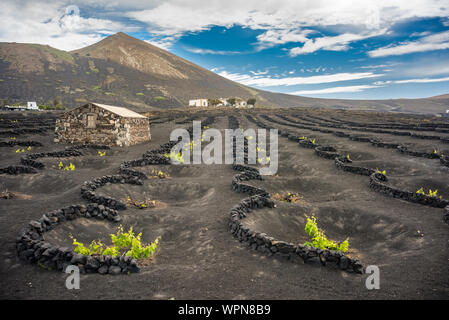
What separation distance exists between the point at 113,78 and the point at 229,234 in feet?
463

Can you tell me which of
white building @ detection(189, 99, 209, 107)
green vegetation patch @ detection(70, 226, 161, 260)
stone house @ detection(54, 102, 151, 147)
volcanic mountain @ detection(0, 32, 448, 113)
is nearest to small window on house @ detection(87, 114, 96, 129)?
stone house @ detection(54, 102, 151, 147)

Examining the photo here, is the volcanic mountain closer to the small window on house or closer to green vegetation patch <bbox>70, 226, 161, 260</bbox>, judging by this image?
the small window on house

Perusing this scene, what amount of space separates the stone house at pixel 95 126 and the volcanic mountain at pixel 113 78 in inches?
2899

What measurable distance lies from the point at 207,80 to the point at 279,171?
546 ft

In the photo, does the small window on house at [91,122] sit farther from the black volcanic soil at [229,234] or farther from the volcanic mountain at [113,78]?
the volcanic mountain at [113,78]

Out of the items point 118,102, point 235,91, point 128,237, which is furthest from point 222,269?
point 235,91

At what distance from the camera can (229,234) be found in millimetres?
8664

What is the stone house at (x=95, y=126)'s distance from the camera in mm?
24266

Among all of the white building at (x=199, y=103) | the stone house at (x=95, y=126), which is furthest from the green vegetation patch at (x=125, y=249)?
the white building at (x=199, y=103)

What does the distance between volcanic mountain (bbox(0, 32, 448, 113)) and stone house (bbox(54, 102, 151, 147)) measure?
7364cm

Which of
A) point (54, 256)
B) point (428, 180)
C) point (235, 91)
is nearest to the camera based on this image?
point (54, 256)

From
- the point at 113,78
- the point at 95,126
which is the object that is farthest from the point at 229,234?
the point at 113,78

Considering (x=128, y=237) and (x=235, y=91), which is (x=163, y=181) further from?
(x=235, y=91)

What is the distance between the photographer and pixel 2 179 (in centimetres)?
1320
